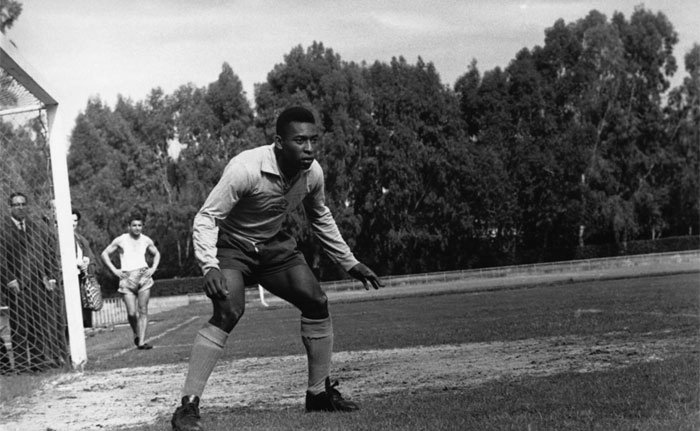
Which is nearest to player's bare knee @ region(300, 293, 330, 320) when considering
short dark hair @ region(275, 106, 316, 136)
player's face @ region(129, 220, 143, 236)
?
short dark hair @ region(275, 106, 316, 136)

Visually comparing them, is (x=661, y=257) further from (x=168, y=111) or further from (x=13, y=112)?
(x=13, y=112)

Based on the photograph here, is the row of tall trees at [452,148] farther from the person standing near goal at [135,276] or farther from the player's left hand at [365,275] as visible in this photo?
the player's left hand at [365,275]

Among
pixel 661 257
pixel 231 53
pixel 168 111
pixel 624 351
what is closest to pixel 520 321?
pixel 624 351

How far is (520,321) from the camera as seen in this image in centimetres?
1255

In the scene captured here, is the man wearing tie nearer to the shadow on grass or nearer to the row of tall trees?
the shadow on grass

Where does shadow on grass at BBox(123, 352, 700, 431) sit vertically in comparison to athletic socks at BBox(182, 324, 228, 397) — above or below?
below

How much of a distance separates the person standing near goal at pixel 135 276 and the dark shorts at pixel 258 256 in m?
7.51

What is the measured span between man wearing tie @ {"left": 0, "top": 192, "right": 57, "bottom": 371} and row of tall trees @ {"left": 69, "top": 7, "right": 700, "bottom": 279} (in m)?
40.8

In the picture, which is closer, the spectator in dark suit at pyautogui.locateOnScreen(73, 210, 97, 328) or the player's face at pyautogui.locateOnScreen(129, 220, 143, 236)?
the spectator in dark suit at pyautogui.locateOnScreen(73, 210, 97, 328)

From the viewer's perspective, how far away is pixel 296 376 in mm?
7730

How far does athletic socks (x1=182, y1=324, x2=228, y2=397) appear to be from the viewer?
17.1 ft

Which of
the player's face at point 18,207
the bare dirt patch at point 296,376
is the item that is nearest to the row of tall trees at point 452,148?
the player's face at point 18,207

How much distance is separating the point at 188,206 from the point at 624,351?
52.7 meters

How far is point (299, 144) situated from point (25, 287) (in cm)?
624
